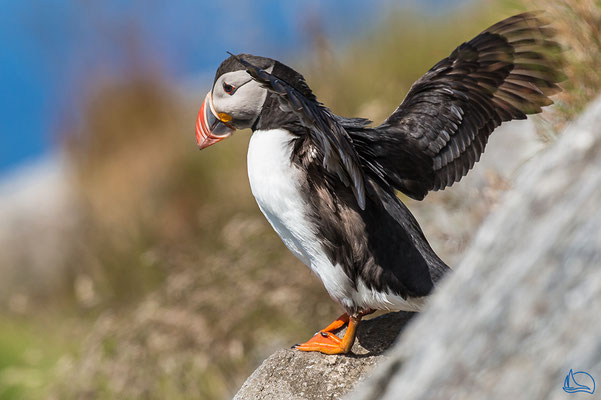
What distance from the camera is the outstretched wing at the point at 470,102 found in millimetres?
3057

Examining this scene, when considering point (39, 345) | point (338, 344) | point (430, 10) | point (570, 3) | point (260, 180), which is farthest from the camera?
point (430, 10)

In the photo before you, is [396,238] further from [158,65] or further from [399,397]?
[158,65]

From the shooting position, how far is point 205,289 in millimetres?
5590

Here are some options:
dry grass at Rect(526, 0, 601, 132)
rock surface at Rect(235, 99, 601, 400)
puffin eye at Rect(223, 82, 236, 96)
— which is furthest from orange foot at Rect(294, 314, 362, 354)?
dry grass at Rect(526, 0, 601, 132)

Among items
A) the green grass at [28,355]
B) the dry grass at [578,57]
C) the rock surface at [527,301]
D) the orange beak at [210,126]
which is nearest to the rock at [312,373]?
the orange beak at [210,126]

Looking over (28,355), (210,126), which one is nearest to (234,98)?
(210,126)

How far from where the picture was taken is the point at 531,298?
1.30 meters

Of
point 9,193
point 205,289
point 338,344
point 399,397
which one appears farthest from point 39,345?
point 9,193

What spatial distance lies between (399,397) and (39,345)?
6.25m

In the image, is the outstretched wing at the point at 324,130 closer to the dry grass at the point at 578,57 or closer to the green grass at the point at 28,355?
the dry grass at the point at 578,57

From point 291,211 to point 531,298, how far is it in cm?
155

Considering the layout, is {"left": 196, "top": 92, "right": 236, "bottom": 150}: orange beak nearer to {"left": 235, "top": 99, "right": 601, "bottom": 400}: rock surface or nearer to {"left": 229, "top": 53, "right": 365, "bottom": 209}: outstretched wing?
{"left": 229, "top": 53, "right": 365, "bottom": 209}: outstretched wing

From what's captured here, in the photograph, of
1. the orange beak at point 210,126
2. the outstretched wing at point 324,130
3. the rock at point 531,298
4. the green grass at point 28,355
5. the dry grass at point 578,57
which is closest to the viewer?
the rock at point 531,298

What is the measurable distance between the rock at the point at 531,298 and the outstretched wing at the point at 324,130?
1.04 meters
